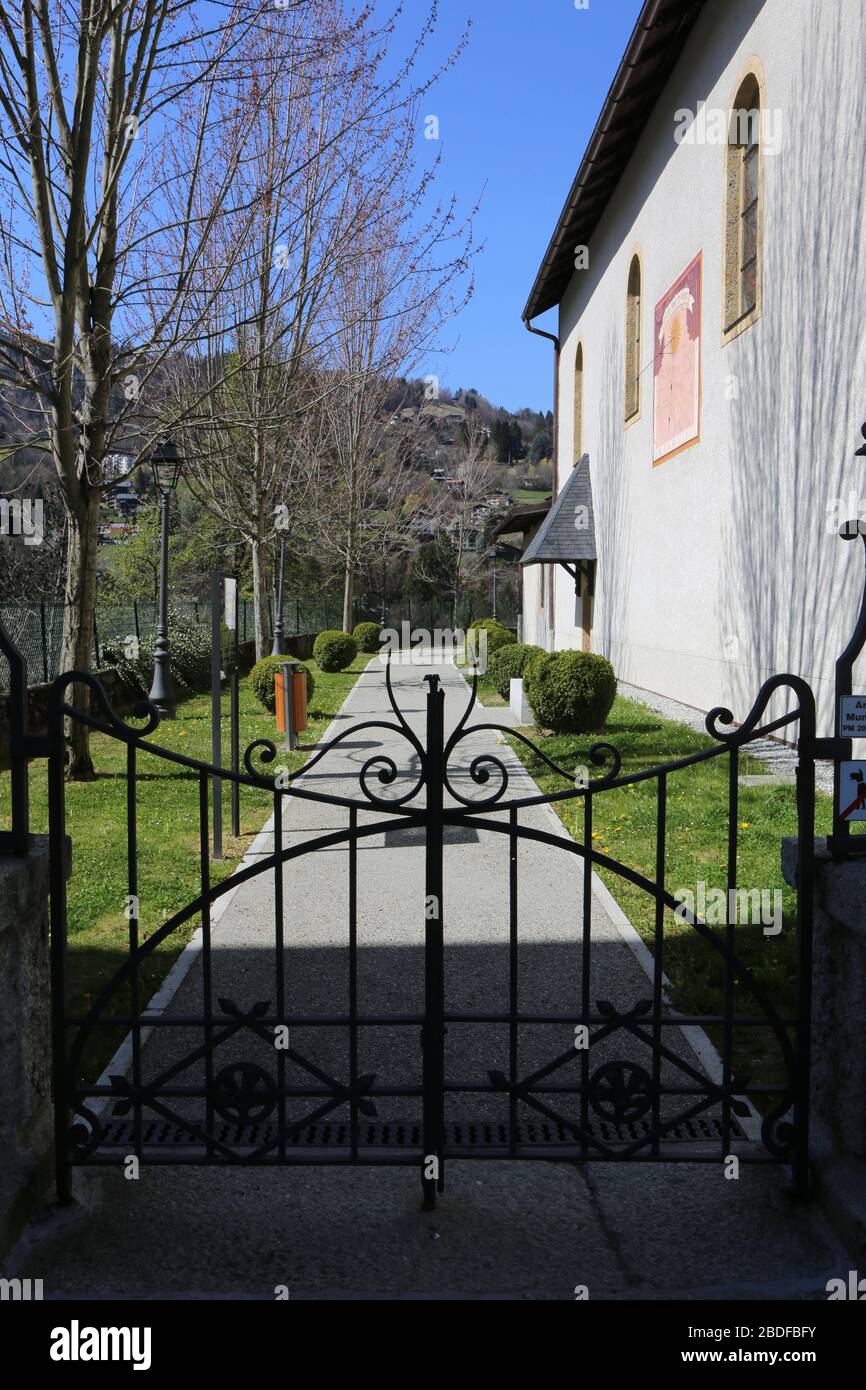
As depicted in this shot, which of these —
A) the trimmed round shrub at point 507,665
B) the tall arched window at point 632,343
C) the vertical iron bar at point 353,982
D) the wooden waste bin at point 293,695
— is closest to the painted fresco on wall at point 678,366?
the tall arched window at point 632,343

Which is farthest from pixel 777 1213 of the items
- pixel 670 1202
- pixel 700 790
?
pixel 700 790

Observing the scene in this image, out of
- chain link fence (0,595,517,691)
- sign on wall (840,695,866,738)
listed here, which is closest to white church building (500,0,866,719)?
sign on wall (840,695,866,738)

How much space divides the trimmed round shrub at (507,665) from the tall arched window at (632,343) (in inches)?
182

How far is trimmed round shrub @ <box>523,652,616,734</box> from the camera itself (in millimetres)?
12906

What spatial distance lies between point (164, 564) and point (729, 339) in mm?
8420

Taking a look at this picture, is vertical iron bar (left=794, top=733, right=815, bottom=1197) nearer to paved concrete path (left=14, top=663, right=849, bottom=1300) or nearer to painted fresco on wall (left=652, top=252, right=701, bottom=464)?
paved concrete path (left=14, top=663, right=849, bottom=1300)

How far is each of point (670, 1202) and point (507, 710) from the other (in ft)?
46.7

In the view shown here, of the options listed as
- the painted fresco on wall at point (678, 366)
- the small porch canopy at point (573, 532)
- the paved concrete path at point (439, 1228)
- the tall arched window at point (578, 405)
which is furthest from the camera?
the tall arched window at point (578, 405)

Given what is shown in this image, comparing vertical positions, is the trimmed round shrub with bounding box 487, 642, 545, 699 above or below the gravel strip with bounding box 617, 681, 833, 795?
above

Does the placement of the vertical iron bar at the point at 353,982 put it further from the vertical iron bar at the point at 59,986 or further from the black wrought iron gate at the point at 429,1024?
the vertical iron bar at the point at 59,986

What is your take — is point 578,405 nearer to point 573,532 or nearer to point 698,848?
point 573,532

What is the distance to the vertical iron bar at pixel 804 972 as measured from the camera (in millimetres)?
3078

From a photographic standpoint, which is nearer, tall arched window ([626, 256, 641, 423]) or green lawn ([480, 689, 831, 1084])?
green lawn ([480, 689, 831, 1084])

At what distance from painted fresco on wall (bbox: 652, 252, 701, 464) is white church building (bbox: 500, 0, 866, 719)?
0.06 meters
